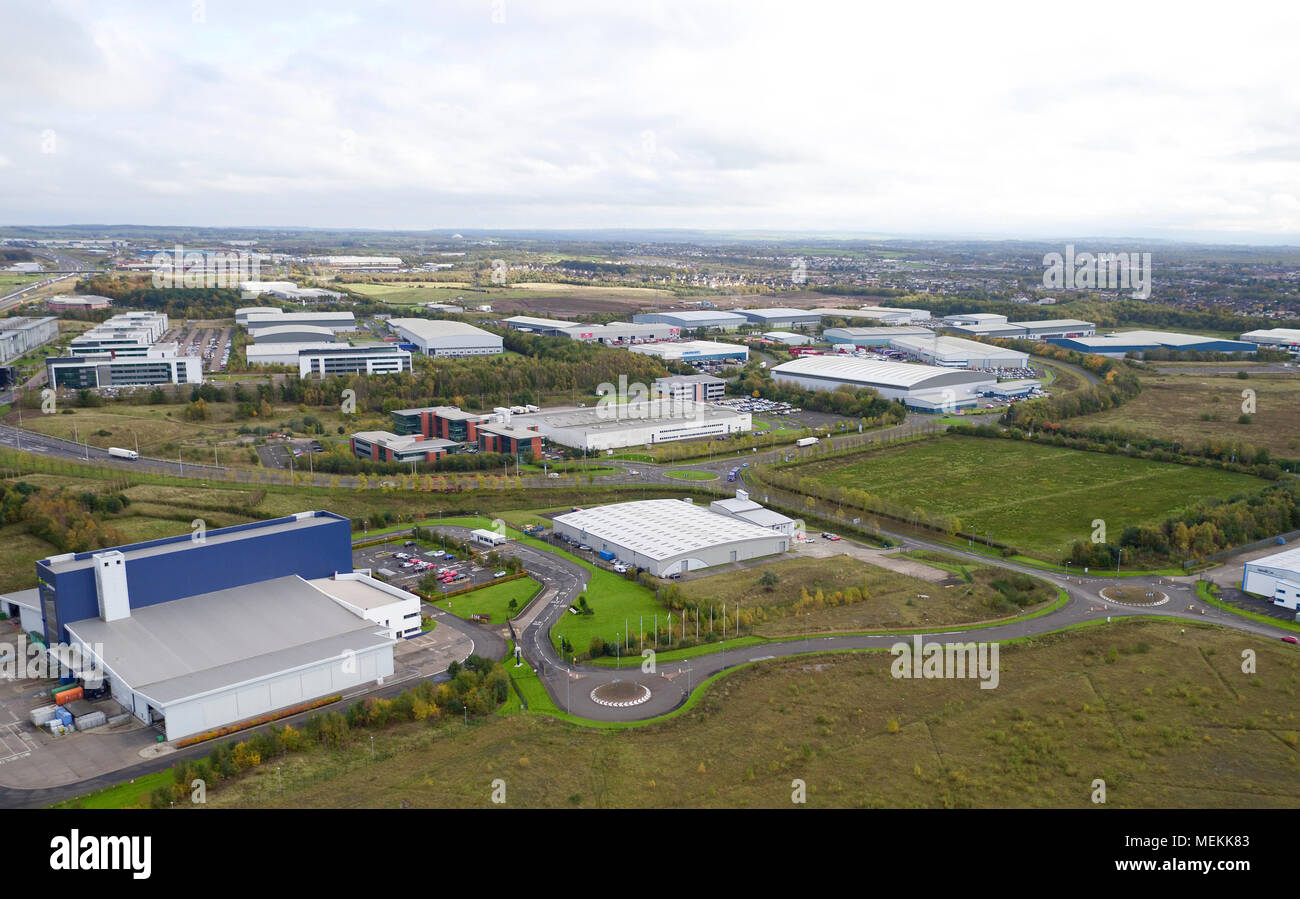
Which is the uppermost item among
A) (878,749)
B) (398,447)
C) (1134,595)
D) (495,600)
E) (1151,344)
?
(1151,344)

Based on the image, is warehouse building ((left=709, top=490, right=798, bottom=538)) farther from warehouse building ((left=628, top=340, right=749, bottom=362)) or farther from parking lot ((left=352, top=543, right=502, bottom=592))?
warehouse building ((left=628, top=340, right=749, bottom=362))

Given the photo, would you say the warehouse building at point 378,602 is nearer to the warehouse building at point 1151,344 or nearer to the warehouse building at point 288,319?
the warehouse building at point 288,319

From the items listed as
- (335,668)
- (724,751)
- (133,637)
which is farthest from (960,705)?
(133,637)

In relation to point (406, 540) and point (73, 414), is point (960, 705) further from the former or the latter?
point (73, 414)

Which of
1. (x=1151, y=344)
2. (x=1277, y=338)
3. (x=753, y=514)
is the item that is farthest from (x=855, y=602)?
(x=1277, y=338)

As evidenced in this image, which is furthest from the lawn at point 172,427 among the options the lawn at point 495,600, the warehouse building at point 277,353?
the lawn at point 495,600

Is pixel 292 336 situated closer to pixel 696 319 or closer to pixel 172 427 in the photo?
pixel 172 427

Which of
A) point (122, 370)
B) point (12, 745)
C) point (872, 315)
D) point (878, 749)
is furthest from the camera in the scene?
point (872, 315)
